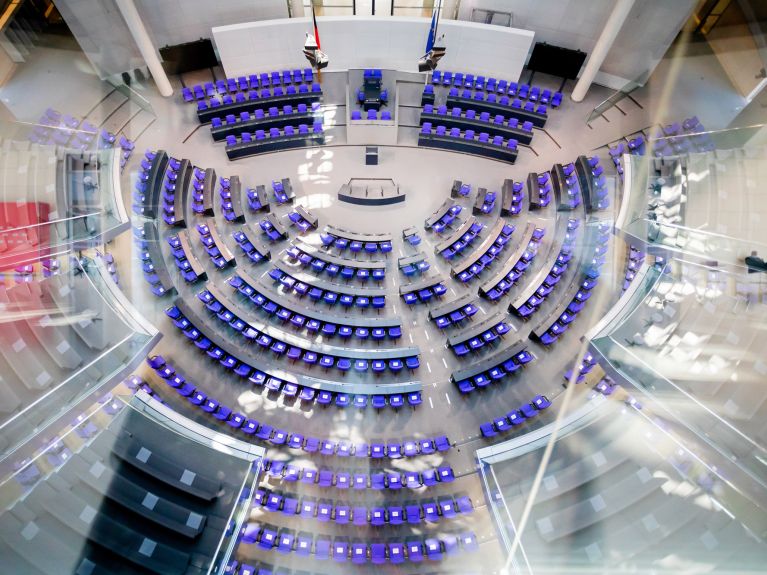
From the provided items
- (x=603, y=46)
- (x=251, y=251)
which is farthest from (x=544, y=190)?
(x=251, y=251)

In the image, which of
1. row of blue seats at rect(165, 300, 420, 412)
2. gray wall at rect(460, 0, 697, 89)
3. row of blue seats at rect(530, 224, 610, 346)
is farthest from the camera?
gray wall at rect(460, 0, 697, 89)

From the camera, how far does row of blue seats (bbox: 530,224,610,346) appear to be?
50.1 feet

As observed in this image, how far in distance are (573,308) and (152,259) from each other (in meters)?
13.7

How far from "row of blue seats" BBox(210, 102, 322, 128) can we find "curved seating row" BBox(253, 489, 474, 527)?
13894 millimetres

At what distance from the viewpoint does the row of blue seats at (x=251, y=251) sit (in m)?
16.8

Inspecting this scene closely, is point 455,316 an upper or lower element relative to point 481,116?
lower

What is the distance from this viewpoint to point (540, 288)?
16.0 meters

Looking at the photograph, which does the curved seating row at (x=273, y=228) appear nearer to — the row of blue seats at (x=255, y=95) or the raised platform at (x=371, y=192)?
the raised platform at (x=371, y=192)

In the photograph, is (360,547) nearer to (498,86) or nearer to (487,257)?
(487,257)

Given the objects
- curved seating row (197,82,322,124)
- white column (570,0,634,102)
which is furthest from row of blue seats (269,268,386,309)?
white column (570,0,634,102)

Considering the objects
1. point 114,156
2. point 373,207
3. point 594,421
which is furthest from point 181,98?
point 594,421

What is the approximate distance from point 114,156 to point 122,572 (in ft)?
39.9

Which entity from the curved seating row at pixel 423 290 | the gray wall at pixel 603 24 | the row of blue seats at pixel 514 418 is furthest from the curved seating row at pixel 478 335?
the gray wall at pixel 603 24

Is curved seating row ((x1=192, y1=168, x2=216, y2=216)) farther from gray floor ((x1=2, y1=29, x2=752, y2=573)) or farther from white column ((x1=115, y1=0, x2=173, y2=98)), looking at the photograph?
white column ((x1=115, y1=0, x2=173, y2=98))
